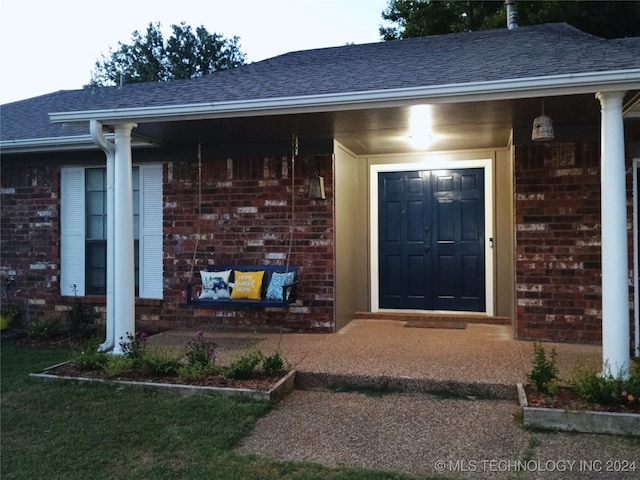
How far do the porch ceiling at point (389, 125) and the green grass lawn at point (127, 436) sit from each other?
265 centimetres

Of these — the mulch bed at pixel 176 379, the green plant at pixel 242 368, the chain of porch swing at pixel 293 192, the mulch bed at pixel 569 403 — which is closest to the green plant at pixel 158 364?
the mulch bed at pixel 176 379

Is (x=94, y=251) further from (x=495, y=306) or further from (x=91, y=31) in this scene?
(x=91, y=31)

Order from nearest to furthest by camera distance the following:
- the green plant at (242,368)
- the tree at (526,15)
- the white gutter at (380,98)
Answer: the white gutter at (380,98), the green plant at (242,368), the tree at (526,15)

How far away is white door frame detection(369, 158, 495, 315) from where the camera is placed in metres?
6.98

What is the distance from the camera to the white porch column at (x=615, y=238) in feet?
12.9

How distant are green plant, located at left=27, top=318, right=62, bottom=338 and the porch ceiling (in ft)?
9.14

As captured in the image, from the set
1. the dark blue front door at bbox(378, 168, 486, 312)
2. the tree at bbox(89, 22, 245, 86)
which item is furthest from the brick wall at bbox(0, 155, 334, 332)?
the tree at bbox(89, 22, 245, 86)

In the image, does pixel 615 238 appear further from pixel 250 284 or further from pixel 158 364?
pixel 158 364

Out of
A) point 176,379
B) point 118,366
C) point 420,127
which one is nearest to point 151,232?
point 118,366

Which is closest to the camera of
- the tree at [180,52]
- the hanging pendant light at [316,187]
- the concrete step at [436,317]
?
the hanging pendant light at [316,187]

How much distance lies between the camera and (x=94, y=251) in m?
7.21

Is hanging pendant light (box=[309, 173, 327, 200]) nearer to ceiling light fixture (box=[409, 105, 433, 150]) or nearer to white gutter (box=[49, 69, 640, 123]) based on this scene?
ceiling light fixture (box=[409, 105, 433, 150])

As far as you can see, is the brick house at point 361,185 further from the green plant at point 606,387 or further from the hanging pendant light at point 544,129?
the green plant at point 606,387

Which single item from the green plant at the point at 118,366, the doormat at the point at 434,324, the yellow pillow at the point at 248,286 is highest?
the yellow pillow at the point at 248,286
